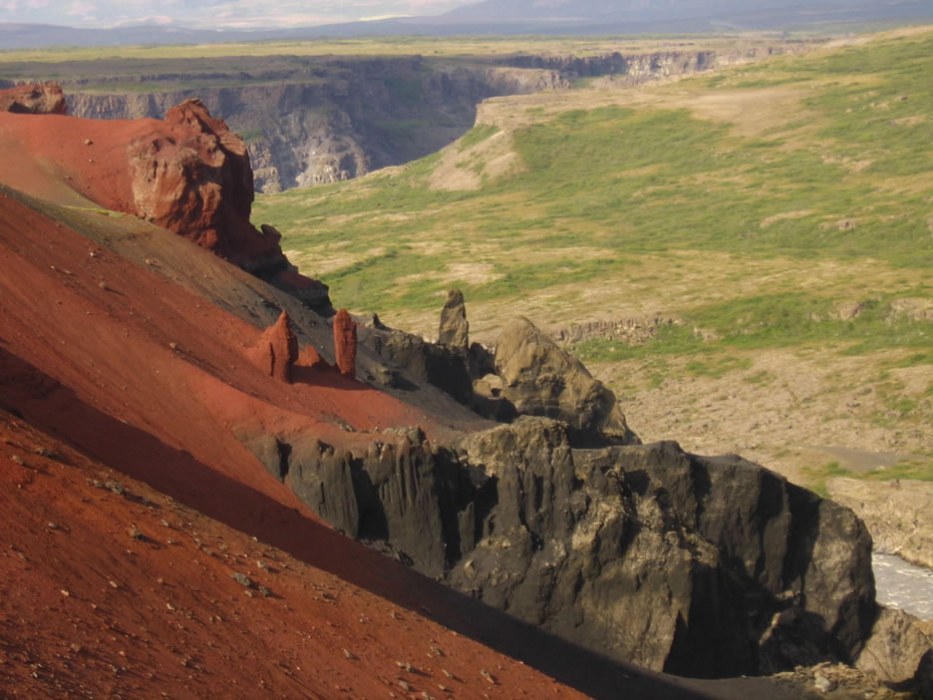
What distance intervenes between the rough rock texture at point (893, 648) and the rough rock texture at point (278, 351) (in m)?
15.1

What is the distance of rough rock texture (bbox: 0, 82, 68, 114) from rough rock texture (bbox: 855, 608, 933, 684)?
3192cm

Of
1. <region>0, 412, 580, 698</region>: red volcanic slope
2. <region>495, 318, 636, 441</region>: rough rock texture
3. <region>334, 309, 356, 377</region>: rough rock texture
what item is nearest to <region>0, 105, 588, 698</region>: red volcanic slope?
<region>0, 412, 580, 698</region>: red volcanic slope

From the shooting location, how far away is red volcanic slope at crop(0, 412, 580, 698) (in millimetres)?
17328

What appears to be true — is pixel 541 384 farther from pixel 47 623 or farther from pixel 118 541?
pixel 47 623

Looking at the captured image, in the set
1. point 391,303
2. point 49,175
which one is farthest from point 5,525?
point 391,303

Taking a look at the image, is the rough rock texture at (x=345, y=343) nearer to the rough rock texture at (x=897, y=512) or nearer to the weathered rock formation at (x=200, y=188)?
the weathered rock formation at (x=200, y=188)

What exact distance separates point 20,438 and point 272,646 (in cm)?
502

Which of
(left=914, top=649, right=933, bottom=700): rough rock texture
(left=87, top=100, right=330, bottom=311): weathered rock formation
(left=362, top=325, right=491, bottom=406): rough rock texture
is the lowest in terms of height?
(left=914, top=649, right=933, bottom=700): rough rock texture

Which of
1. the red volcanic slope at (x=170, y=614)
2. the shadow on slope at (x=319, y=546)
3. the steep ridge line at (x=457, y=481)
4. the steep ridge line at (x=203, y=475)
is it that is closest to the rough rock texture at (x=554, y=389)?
the steep ridge line at (x=457, y=481)

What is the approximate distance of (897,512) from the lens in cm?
5569

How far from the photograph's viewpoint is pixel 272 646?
20906mm

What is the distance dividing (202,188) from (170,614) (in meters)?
25.6

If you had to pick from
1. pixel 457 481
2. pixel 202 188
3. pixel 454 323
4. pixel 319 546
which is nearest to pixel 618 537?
pixel 457 481

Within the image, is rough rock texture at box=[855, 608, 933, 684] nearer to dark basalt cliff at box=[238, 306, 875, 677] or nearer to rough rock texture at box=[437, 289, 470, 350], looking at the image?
dark basalt cliff at box=[238, 306, 875, 677]
